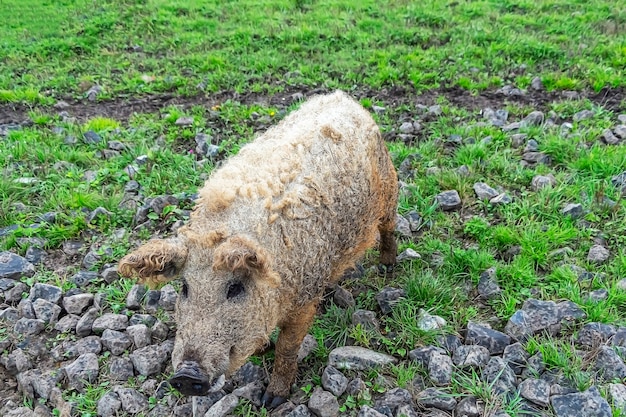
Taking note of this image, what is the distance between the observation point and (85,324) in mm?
4168

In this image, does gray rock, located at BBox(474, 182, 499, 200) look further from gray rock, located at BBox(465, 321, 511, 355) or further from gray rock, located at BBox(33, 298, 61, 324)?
gray rock, located at BBox(33, 298, 61, 324)

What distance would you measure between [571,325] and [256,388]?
7.30 ft

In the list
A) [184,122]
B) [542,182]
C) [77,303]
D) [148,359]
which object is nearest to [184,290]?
[148,359]

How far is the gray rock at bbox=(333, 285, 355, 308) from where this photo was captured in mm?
4363

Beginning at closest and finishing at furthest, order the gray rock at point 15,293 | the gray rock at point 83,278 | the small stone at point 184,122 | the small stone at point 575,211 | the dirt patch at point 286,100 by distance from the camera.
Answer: the gray rock at point 15,293 → the gray rock at point 83,278 → the small stone at point 575,211 → the small stone at point 184,122 → the dirt patch at point 286,100

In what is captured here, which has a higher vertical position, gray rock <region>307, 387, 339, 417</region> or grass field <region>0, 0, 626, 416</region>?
grass field <region>0, 0, 626, 416</region>

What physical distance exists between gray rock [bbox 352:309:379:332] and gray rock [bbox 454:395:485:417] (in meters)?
0.83

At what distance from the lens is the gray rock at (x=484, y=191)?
533 cm

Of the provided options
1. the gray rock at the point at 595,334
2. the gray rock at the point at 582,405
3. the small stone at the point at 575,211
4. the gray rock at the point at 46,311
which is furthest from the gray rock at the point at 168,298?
the small stone at the point at 575,211

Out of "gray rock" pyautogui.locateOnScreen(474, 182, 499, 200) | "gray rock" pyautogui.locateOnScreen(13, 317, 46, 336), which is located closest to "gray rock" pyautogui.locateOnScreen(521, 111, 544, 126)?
"gray rock" pyautogui.locateOnScreen(474, 182, 499, 200)

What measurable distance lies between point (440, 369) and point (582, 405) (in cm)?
85

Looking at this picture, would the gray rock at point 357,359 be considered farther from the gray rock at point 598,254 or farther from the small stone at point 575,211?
the small stone at point 575,211

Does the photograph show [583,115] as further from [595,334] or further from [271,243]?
[271,243]

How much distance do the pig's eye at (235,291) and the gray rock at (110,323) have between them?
1.53 metres
